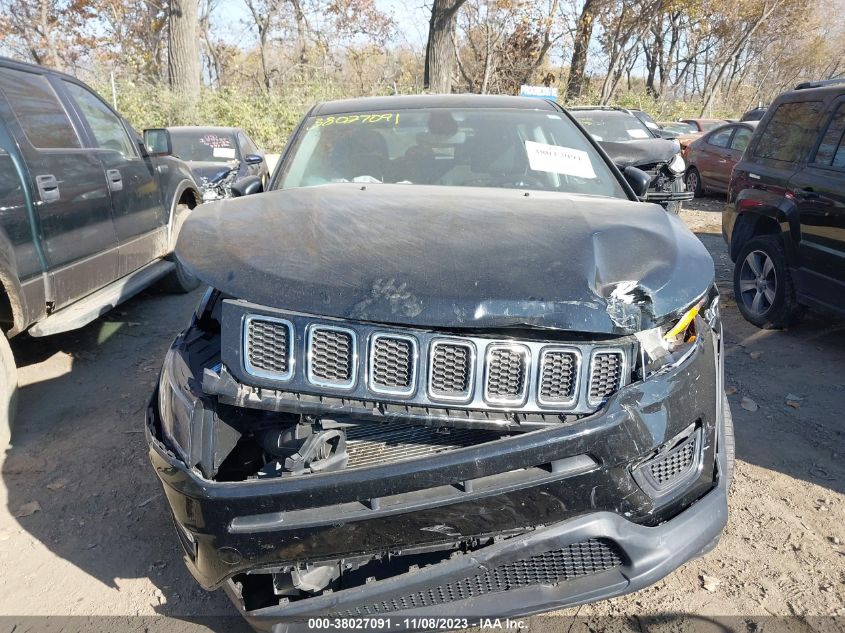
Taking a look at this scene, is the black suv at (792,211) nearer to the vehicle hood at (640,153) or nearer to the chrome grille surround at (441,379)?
the vehicle hood at (640,153)

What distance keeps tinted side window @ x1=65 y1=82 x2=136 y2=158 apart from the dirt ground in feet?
5.09

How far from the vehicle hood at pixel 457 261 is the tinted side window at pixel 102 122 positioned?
2851mm

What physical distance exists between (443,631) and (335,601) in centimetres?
35

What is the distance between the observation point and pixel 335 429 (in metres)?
1.91

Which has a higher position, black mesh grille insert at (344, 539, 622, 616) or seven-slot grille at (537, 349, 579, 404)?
seven-slot grille at (537, 349, 579, 404)

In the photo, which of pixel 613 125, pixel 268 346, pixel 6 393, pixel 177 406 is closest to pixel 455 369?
pixel 268 346

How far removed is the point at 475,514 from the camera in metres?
1.72

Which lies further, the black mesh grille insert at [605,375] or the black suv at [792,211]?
the black suv at [792,211]

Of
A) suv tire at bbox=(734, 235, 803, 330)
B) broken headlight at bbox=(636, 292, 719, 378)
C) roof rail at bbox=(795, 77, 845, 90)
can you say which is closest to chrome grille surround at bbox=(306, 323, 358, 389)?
broken headlight at bbox=(636, 292, 719, 378)

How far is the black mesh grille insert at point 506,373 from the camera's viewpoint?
1.78 metres

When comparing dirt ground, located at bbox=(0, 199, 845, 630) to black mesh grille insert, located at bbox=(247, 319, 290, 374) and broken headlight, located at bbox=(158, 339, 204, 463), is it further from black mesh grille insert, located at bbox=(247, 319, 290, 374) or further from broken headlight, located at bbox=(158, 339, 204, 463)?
black mesh grille insert, located at bbox=(247, 319, 290, 374)

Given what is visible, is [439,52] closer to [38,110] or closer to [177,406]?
A: [38,110]

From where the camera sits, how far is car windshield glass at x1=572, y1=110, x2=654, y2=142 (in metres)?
10.3

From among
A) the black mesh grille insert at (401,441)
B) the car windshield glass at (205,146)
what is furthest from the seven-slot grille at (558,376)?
the car windshield glass at (205,146)
